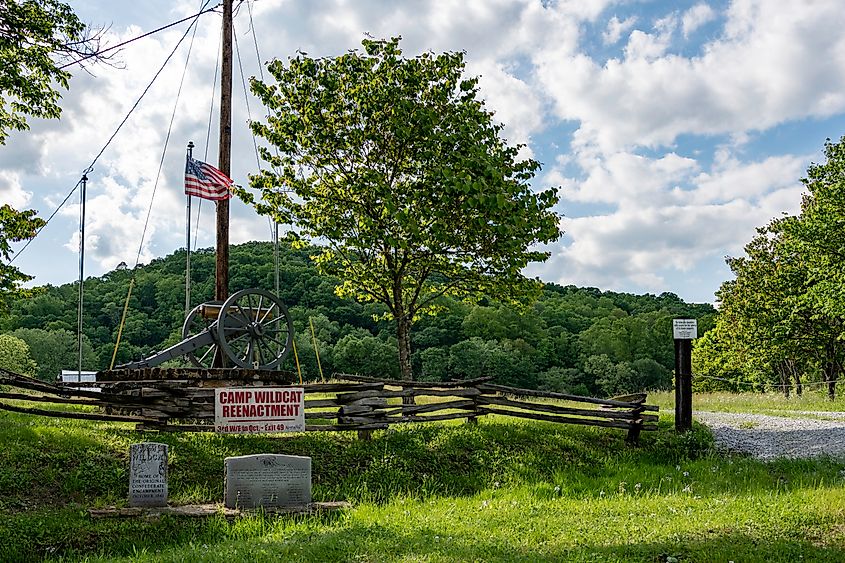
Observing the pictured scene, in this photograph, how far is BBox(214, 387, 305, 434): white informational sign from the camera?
1149 centimetres

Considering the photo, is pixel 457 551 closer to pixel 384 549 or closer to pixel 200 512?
pixel 384 549

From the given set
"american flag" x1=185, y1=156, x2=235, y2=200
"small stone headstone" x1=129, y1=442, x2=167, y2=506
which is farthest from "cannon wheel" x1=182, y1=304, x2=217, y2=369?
"small stone headstone" x1=129, y1=442, x2=167, y2=506

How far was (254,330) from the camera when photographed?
14500mm

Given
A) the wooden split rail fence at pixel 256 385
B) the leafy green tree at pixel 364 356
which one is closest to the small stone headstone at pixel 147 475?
the wooden split rail fence at pixel 256 385

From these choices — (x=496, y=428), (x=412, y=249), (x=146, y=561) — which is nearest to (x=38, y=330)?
(x=412, y=249)

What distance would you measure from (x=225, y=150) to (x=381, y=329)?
30.4 metres

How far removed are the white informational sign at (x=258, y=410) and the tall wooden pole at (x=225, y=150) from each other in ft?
13.6

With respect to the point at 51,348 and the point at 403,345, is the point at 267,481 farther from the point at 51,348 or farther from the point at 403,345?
the point at 51,348

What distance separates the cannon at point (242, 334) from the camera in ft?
45.7

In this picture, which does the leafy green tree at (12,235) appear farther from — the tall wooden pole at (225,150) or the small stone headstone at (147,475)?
the small stone headstone at (147,475)

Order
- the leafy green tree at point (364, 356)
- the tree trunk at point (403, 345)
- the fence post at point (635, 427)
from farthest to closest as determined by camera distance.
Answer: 1. the leafy green tree at point (364, 356)
2. the tree trunk at point (403, 345)
3. the fence post at point (635, 427)

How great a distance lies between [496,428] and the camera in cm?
1359

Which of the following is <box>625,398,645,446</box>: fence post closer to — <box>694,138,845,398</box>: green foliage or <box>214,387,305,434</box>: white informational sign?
<box>214,387,305,434</box>: white informational sign

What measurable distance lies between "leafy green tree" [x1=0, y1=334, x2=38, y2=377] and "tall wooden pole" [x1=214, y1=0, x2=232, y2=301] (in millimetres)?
41525
